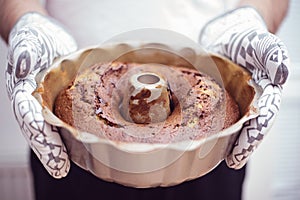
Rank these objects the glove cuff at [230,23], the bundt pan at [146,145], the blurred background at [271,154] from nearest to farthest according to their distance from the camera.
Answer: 1. the bundt pan at [146,145]
2. the glove cuff at [230,23]
3. the blurred background at [271,154]

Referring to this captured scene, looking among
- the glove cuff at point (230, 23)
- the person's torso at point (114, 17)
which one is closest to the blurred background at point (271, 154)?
the person's torso at point (114, 17)

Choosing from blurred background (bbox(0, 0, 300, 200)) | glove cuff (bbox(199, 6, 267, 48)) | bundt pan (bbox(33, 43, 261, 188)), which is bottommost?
blurred background (bbox(0, 0, 300, 200))

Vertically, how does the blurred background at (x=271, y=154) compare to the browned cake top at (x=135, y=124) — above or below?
below

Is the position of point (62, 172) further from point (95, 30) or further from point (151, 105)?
point (95, 30)

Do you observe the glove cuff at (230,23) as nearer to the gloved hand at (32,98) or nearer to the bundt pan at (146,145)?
the bundt pan at (146,145)

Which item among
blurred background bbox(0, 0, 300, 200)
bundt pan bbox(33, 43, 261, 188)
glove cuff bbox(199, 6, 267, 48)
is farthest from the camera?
blurred background bbox(0, 0, 300, 200)

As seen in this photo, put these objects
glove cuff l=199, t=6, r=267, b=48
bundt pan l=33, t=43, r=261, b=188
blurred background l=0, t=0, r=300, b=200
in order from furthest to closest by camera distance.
Result: blurred background l=0, t=0, r=300, b=200, glove cuff l=199, t=6, r=267, b=48, bundt pan l=33, t=43, r=261, b=188

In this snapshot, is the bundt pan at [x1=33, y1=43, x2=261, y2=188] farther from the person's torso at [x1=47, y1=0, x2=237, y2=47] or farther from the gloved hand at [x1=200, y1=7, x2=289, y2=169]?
the person's torso at [x1=47, y1=0, x2=237, y2=47]

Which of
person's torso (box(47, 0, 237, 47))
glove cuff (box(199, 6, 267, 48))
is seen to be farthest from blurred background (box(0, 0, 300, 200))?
glove cuff (box(199, 6, 267, 48))

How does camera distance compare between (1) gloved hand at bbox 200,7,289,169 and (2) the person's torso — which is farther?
(2) the person's torso
